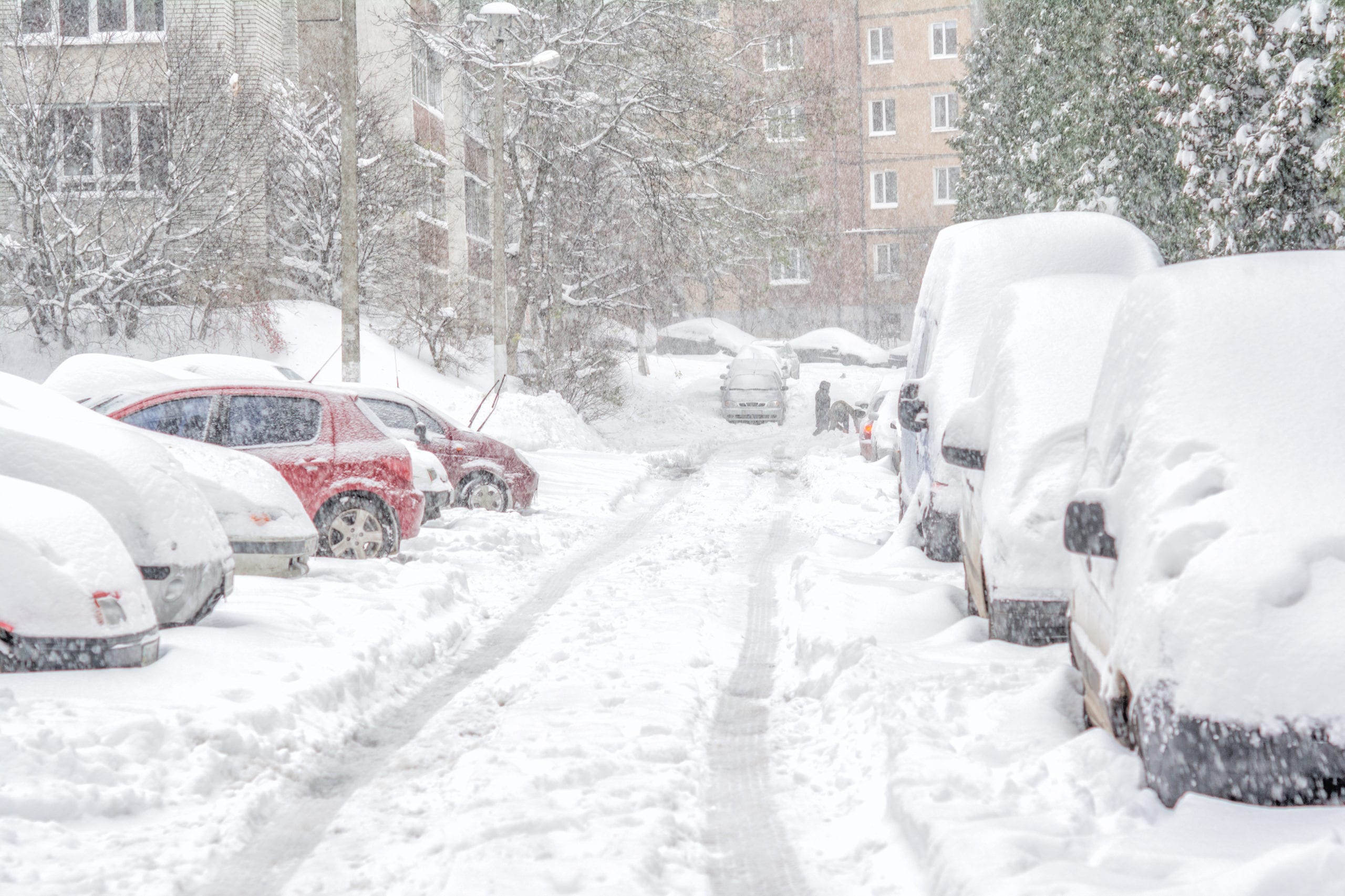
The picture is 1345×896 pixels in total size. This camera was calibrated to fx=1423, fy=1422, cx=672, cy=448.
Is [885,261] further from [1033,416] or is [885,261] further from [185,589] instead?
[185,589]

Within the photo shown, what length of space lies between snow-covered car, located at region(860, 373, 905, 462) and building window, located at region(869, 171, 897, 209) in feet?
122

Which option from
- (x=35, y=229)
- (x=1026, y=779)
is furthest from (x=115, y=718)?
(x=35, y=229)

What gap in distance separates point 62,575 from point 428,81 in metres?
33.8

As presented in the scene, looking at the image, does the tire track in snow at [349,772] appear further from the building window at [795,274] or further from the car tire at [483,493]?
Result: the building window at [795,274]

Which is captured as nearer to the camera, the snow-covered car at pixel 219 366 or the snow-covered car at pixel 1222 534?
the snow-covered car at pixel 1222 534

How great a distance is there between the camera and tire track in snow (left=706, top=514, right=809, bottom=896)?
4664mm

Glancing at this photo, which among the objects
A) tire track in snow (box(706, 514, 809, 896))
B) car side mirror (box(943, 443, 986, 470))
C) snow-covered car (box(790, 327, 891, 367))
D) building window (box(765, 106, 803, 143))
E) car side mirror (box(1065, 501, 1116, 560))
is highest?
building window (box(765, 106, 803, 143))

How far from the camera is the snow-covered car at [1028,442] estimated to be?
661cm

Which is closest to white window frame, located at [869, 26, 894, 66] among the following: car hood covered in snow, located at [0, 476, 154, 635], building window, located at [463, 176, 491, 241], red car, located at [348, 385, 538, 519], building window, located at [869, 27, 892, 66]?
building window, located at [869, 27, 892, 66]

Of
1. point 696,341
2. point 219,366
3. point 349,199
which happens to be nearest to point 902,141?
point 696,341

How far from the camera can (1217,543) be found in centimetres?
425

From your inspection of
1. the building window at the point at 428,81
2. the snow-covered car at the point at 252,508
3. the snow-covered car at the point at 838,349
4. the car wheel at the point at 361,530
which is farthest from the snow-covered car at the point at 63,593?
the snow-covered car at the point at 838,349

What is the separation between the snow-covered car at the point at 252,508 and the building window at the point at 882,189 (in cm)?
5109

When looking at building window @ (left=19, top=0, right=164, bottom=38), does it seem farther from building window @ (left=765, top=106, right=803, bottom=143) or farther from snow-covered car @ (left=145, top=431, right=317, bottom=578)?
snow-covered car @ (left=145, top=431, right=317, bottom=578)
